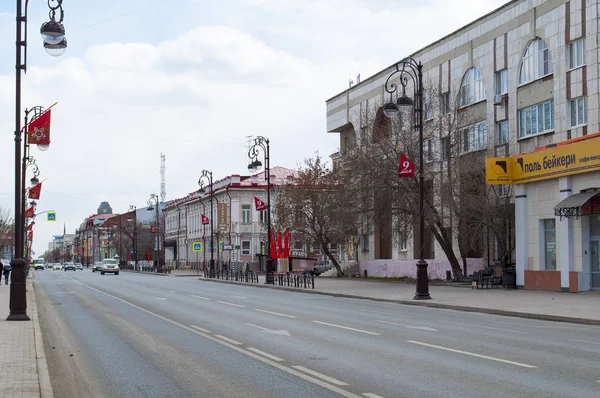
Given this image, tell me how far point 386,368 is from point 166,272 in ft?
256

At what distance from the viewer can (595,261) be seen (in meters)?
31.6

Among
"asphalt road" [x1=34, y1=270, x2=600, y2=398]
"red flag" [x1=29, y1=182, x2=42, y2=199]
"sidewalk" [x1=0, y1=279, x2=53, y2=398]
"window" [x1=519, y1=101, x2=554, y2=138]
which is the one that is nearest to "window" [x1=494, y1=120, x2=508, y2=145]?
"window" [x1=519, y1=101, x2=554, y2=138]

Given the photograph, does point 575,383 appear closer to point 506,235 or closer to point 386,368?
point 386,368

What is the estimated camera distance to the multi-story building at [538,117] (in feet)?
104

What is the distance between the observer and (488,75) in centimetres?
4709

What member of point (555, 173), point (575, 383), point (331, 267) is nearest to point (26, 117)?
point (555, 173)

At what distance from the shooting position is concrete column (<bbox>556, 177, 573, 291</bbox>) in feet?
105

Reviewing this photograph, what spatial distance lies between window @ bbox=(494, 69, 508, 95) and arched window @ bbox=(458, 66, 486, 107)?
1.65 metres

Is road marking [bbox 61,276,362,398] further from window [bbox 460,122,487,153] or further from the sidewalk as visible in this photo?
window [bbox 460,122,487,153]

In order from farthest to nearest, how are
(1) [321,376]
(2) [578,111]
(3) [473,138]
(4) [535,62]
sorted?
(3) [473,138], (4) [535,62], (2) [578,111], (1) [321,376]

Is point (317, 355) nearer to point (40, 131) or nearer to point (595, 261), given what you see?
point (40, 131)

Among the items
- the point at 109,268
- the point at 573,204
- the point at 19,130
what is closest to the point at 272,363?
the point at 19,130

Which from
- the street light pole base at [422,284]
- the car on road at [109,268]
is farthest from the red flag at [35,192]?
the car on road at [109,268]

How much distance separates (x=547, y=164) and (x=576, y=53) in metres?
9.04
